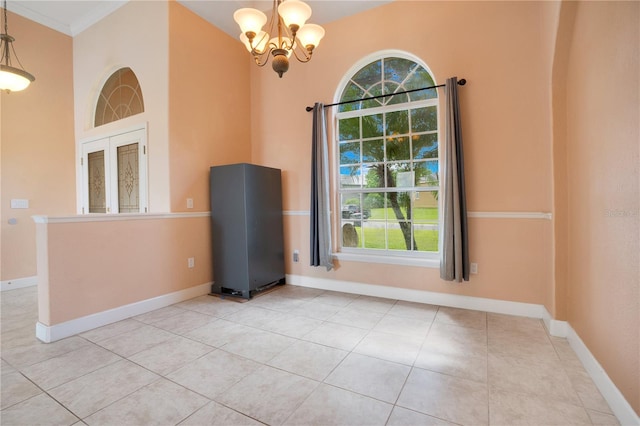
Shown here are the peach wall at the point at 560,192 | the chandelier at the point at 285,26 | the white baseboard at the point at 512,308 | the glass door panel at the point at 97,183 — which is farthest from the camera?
the glass door panel at the point at 97,183

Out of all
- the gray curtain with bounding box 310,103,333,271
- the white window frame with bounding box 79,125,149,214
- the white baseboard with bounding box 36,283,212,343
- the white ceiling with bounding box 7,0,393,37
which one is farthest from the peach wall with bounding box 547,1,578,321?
the white window frame with bounding box 79,125,149,214

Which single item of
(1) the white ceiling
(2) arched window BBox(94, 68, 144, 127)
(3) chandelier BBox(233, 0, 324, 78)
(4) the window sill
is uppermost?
(1) the white ceiling

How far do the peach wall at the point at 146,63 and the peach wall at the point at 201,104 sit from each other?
0.33 feet

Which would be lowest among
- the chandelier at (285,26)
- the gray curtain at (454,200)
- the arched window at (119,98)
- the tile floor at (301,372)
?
the tile floor at (301,372)

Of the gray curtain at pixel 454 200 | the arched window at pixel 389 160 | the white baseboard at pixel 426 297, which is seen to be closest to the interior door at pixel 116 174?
the white baseboard at pixel 426 297

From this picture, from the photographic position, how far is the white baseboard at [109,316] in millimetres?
2435

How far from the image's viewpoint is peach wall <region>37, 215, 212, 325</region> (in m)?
2.46

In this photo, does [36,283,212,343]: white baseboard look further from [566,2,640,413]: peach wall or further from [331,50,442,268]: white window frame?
[566,2,640,413]: peach wall

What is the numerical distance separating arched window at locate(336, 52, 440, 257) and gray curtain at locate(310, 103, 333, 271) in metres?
0.26

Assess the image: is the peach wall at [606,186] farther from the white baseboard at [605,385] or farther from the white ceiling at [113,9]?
the white ceiling at [113,9]

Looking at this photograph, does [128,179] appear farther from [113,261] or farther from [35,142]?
[35,142]

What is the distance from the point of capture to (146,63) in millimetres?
3541

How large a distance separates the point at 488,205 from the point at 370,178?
1.36m

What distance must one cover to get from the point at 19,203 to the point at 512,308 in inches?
252
